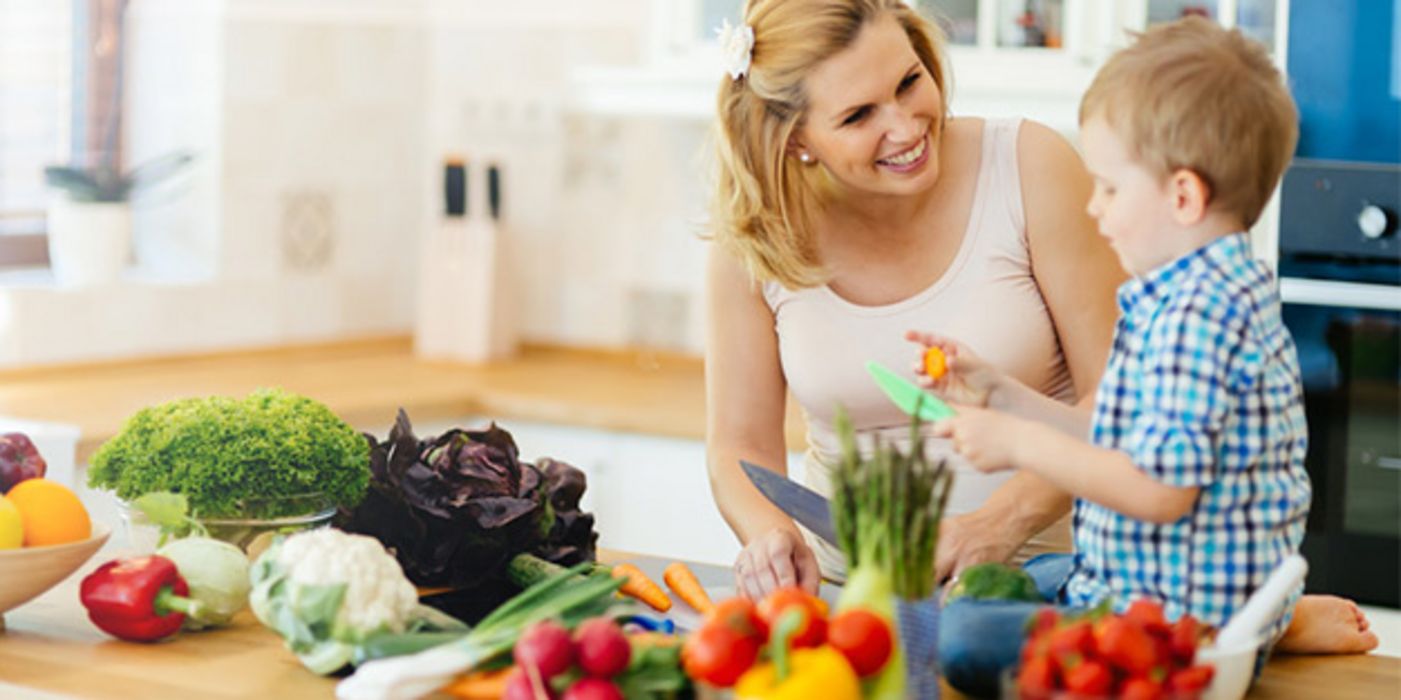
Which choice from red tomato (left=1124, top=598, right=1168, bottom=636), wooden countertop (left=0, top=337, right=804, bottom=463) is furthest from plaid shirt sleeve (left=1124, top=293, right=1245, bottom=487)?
wooden countertop (left=0, top=337, right=804, bottom=463)

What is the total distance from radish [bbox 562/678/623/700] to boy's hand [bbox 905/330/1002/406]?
427 millimetres

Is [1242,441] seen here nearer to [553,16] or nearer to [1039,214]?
[1039,214]

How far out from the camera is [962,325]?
2.21m

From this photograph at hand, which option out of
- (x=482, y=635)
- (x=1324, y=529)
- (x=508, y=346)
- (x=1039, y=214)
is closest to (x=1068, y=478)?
(x=482, y=635)

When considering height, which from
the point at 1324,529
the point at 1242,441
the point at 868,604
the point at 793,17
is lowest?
the point at 1324,529

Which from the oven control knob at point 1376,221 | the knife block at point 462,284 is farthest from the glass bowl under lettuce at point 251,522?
the knife block at point 462,284

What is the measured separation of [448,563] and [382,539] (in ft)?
0.24

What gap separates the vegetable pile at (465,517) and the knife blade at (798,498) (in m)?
0.22

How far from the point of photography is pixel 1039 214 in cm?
223

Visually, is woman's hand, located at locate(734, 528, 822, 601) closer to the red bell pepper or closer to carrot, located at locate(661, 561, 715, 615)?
carrot, located at locate(661, 561, 715, 615)

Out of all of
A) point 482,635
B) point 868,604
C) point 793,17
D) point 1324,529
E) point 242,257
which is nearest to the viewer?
point 868,604

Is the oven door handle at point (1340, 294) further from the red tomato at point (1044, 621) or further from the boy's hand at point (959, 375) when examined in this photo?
the red tomato at point (1044, 621)

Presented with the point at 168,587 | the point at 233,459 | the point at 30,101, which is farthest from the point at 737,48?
the point at 30,101

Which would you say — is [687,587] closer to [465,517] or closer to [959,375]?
[465,517]
